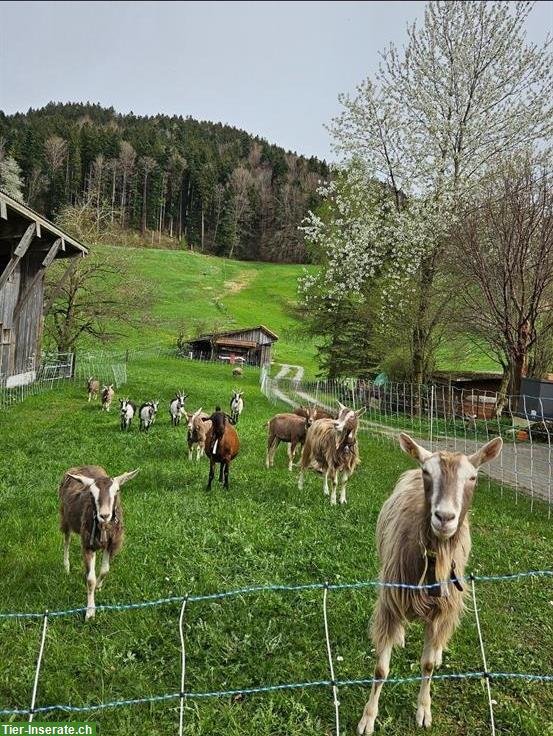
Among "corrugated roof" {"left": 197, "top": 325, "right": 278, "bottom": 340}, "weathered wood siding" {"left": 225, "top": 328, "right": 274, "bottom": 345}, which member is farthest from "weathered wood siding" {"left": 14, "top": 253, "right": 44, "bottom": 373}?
"weathered wood siding" {"left": 225, "top": 328, "right": 274, "bottom": 345}

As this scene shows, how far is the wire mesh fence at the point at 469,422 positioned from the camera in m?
12.3

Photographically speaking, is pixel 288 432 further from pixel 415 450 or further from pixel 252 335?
pixel 252 335

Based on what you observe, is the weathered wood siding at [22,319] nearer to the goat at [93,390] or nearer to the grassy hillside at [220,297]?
the goat at [93,390]

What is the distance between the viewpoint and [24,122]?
107875 millimetres

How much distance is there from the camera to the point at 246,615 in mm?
5148

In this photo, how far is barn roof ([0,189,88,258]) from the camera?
54.4 feet

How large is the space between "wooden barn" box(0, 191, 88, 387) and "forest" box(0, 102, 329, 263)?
76522 mm

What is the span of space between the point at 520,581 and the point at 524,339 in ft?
33.2

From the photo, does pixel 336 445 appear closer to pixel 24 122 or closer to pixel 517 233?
pixel 517 233

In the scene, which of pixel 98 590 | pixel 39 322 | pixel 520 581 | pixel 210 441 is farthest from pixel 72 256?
pixel 520 581

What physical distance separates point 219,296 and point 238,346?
894 inches

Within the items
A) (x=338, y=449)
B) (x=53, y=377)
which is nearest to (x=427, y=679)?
(x=338, y=449)

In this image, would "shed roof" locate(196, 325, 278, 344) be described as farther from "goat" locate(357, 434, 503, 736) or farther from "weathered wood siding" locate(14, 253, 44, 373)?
"goat" locate(357, 434, 503, 736)

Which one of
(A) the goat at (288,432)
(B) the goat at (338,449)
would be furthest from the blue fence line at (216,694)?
(A) the goat at (288,432)
